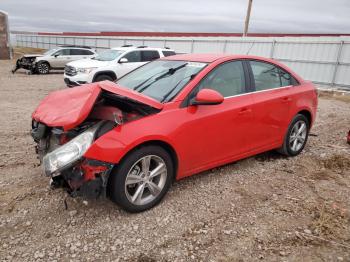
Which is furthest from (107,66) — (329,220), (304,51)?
(304,51)

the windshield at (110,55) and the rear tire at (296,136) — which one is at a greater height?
the windshield at (110,55)

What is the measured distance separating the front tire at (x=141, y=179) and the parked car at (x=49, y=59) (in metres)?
15.6

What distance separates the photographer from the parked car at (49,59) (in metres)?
17.3

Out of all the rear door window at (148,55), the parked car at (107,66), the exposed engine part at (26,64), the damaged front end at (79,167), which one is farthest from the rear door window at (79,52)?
the damaged front end at (79,167)

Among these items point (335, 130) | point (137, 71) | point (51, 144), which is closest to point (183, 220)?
point (51, 144)

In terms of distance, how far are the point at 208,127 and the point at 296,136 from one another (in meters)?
2.15

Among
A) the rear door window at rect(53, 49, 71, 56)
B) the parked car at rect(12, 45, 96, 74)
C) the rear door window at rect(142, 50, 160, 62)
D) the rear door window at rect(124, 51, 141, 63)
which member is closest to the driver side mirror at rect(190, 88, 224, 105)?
the rear door window at rect(124, 51, 141, 63)

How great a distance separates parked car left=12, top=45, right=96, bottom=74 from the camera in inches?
680

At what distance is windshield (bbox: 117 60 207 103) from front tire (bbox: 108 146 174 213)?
676 millimetres

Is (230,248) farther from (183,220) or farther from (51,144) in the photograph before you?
(51,144)

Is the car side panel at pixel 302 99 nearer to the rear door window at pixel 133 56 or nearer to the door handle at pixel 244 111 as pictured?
the door handle at pixel 244 111

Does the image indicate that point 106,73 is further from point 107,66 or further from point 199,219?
point 199,219

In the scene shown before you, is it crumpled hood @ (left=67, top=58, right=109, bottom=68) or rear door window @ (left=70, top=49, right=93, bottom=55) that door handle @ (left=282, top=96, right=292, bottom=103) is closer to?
crumpled hood @ (left=67, top=58, right=109, bottom=68)

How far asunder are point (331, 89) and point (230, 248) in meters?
13.7
